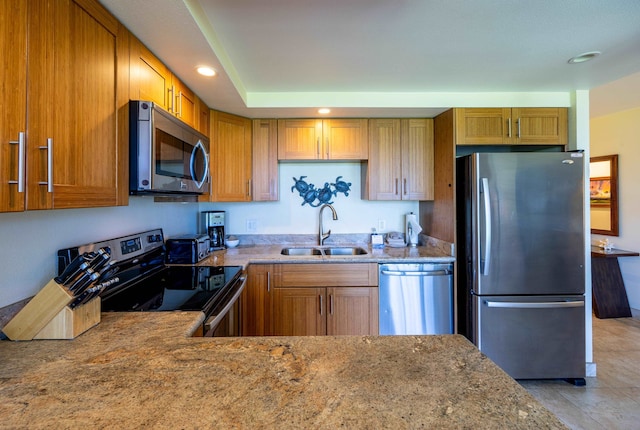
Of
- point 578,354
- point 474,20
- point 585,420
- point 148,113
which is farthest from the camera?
point 578,354

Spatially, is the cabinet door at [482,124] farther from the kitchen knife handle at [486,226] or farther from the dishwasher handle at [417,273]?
the dishwasher handle at [417,273]

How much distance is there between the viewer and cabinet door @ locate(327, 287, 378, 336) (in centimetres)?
235

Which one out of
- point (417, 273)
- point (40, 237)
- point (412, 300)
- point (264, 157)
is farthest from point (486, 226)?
point (40, 237)

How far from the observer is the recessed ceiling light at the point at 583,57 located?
185 centimetres

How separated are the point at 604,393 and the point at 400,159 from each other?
2.27 meters

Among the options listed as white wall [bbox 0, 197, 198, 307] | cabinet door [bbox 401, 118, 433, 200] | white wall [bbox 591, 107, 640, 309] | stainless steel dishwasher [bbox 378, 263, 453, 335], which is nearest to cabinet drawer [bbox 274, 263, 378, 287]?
stainless steel dishwasher [bbox 378, 263, 453, 335]

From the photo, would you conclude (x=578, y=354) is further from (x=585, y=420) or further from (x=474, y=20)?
(x=474, y=20)

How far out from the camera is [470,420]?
617mm

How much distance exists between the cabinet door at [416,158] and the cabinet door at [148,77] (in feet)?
6.27

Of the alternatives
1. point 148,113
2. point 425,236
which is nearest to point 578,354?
point 425,236

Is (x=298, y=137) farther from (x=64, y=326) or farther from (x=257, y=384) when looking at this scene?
(x=257, y=384)

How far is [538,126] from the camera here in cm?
245

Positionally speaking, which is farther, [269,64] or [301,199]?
[301,199]

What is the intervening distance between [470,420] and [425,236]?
2.40 m
